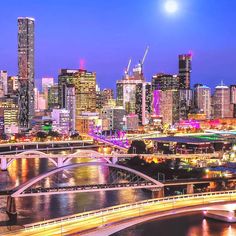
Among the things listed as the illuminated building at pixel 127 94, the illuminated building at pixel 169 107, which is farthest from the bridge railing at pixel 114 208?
the illuminated building at pixel 127 94

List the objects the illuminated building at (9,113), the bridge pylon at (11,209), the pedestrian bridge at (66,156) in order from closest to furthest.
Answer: the bridge pylon at (11,209)
the pedestrian bridge at (66,156)
the illuminated building at (9,113)

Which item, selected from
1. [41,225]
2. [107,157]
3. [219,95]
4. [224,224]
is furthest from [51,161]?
[219,95]

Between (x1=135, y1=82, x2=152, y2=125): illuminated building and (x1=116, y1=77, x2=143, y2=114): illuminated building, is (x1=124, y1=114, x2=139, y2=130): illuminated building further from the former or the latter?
(x1=116, y1=77, x2=143, y2=114): illuminated building

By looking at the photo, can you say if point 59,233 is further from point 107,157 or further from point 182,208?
point 107,157

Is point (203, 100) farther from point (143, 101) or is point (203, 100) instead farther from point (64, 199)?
point (64, 199)

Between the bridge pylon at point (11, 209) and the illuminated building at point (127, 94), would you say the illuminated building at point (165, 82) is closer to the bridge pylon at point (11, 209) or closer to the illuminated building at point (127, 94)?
the illuminated building at point (127, 94)

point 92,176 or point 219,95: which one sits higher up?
point 219,95

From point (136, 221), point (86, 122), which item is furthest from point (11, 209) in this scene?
point (86, 122)
